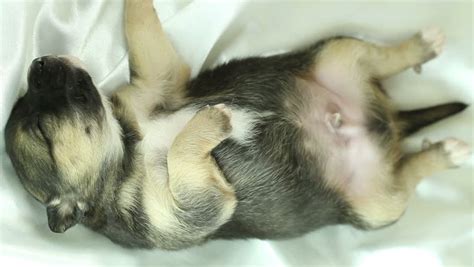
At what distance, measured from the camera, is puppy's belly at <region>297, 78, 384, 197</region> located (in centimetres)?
270

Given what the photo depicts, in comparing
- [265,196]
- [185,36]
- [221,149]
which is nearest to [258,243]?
[265,196]

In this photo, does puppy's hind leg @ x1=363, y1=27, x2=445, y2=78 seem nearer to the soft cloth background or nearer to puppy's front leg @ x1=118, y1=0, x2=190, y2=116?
the soft cloth background

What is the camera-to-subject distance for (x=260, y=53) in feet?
9.68

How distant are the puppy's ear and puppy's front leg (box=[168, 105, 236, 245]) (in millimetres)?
363

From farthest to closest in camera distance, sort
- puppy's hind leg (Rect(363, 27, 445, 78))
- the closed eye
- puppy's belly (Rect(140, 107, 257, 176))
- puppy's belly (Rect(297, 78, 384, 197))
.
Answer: puppy's hind leg (Rect(363, 27, 445, 78)) < puppy's belly (Rect(297, 78, 384, 197)) < puppy's belly (Rect(140, 107, 257, 176)) < the closed eye

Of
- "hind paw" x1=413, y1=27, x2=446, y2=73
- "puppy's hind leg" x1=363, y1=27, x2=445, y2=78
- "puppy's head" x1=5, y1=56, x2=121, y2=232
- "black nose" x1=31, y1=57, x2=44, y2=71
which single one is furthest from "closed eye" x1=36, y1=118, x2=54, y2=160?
"hind paw" x1=413, y1=27, x2=446, y2=73

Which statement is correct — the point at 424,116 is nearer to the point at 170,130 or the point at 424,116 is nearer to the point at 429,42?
the point at 429,42

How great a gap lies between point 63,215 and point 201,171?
0.53 meters

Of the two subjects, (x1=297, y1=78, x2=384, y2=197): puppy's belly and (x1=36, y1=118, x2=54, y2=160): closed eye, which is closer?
(x1=36, y1=118, x2=54, y2=160): closed eye

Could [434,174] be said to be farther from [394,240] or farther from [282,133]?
[282,133]

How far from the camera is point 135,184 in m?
2.55

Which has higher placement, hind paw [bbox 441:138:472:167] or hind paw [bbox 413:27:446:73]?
hind paw [bbox 413:27:446:73]

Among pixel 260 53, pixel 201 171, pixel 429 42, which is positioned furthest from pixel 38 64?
pixel 429 42

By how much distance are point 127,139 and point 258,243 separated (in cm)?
76
